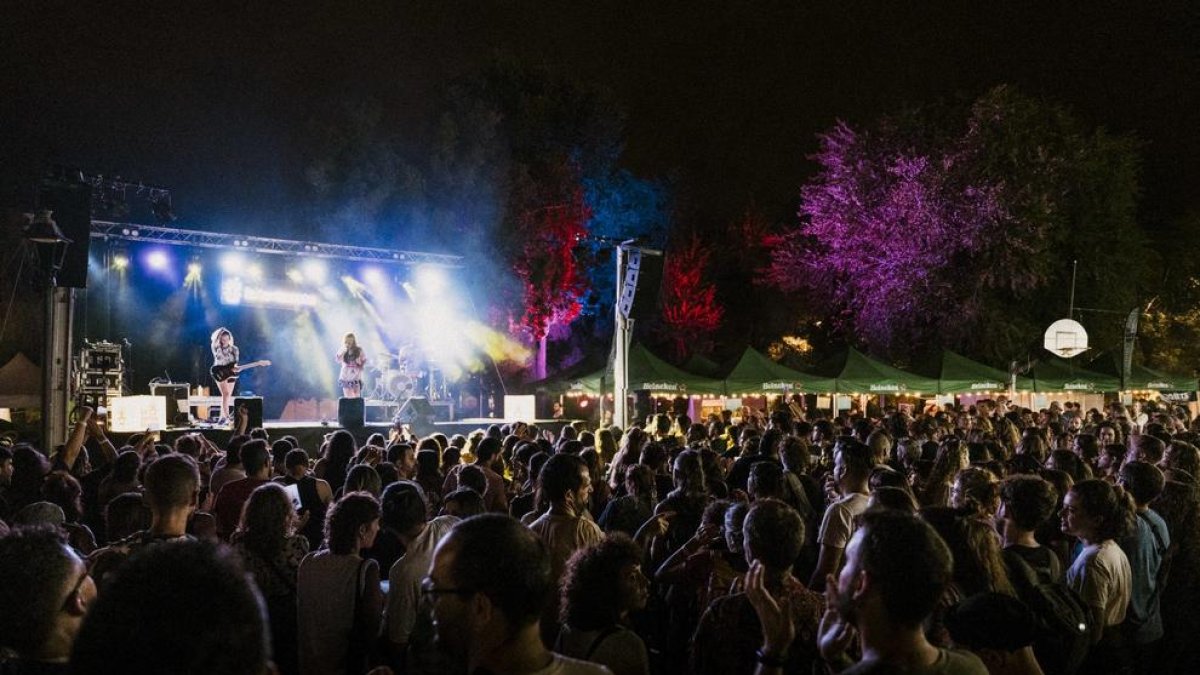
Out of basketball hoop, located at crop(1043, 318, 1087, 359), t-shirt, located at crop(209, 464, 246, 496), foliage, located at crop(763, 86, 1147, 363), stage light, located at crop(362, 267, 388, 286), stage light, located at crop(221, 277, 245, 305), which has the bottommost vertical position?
t-shirt, located at crop(209, 464, 246, 496)

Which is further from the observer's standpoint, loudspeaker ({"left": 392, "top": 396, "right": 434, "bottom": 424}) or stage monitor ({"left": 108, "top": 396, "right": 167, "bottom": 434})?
loudspeaker ({"left": 392, "top": 396, "right": 434, "bottom": 424})

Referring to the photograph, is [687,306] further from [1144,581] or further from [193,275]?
[1144,581]

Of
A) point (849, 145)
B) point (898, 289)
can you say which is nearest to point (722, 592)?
point (898, 289)

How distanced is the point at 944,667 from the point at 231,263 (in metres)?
21.1

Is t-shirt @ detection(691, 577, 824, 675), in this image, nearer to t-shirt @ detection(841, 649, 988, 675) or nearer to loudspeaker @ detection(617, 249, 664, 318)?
t-shirt @ detection(841, 649, 988, 675)

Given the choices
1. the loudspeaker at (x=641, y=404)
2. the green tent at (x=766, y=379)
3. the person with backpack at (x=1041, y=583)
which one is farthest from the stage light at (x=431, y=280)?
the person with backpack at (x=1041, y=583)

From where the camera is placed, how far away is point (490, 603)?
2.14 meters

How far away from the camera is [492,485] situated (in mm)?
6762

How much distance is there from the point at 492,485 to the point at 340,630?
2.90 meters

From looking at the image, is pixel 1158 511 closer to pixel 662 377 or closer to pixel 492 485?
pixel 492 485

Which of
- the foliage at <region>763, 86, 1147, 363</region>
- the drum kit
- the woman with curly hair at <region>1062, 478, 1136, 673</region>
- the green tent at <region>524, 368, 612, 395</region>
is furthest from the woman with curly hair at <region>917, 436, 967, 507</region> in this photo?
the foliage at <region>763, 86, 1147, 363</region>

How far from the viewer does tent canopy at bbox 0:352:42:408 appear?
2102 centimetres

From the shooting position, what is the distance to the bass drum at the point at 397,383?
2169cm

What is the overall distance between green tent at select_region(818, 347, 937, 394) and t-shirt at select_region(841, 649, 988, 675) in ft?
60.4
